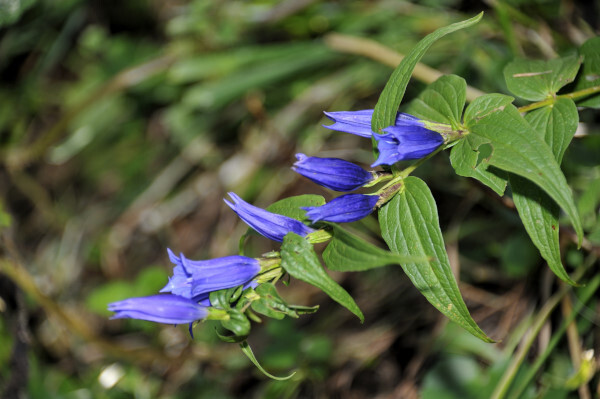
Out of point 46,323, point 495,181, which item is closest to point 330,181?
point 495,181

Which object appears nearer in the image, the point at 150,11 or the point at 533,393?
the point at 533,393

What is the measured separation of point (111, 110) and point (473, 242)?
189cm

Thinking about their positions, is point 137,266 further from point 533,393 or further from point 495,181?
point 495,181

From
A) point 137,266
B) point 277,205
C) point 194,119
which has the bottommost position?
point 137,266

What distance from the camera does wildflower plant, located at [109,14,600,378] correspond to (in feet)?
2.93

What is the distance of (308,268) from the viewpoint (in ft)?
2.82

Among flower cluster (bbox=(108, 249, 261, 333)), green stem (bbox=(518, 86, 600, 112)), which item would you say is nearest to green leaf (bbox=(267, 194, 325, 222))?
flower cluster (bbox=(108, 249, 261, 333))

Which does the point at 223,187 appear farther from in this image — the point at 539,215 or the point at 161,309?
the point at 539,215

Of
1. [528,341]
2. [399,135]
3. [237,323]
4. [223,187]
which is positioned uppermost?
[399,135]

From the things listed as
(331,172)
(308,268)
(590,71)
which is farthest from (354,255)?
(590,71)

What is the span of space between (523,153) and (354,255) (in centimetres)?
33

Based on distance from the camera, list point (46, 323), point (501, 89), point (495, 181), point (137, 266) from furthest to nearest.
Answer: point (137, 266) < point (46, 323) < point (501, 89) < point (495, 181)

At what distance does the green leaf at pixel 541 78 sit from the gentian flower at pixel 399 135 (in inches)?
9.9

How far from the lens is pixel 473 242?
191 centimetres
